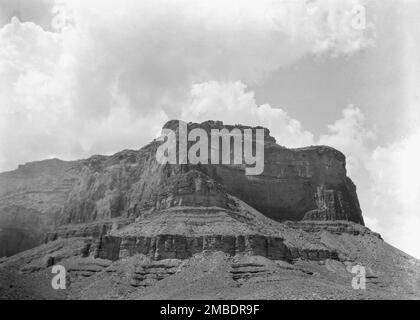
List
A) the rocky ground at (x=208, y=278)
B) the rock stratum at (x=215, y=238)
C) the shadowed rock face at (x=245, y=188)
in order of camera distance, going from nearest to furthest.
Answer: the rocky ground at (x=208, y=278), the rock stratum at (x=215, y=238), the shadowed rock face at (x=245, y=188)

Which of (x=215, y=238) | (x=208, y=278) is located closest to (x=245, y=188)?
(x=215, y=238)

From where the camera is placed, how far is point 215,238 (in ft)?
395

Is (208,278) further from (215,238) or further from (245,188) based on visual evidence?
(245,188)

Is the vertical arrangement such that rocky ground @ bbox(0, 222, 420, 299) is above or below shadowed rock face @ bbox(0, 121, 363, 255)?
below

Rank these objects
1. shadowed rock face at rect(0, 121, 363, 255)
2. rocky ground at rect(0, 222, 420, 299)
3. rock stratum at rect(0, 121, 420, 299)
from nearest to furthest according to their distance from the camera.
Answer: rocky ground at rect(0, 222, 420, 299) → rock stratum at rect(0, 121, 420, 299) → shadowed rock face at rect(0, 121, 363, 255)

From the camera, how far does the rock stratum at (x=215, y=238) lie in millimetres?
106812

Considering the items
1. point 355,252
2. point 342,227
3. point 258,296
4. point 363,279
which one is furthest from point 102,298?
point 342,227

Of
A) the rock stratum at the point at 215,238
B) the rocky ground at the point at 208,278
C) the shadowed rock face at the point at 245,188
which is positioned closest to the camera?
the rocky ground at the point at 208,278

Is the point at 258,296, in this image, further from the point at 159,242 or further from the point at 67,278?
the point at 67,278

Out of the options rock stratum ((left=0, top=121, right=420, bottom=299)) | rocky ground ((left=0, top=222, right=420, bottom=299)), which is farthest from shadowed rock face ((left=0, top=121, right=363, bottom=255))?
rocky ground ((left=0, top=222, right=420, bottom=299))

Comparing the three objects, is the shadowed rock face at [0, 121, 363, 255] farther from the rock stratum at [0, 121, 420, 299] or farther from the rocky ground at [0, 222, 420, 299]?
the rocky ground at [0, 222, 420, 299]

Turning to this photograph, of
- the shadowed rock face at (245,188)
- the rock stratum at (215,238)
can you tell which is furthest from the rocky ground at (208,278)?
the shadowed rock face at (245,188)

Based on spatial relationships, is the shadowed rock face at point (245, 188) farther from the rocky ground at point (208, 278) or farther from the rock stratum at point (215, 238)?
the rocky ground at point (208, 278)

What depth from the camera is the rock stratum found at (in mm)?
106812
